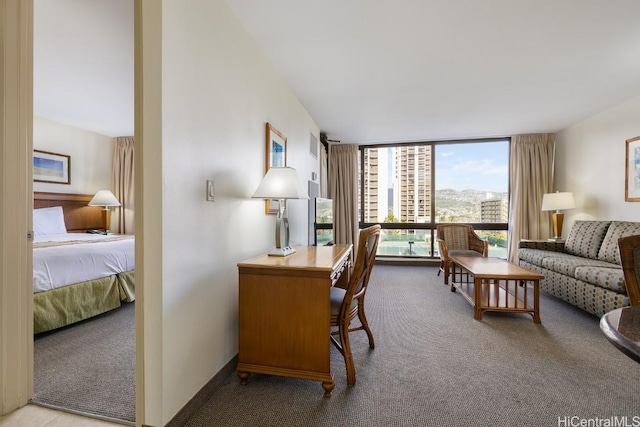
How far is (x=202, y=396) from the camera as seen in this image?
1.58 m

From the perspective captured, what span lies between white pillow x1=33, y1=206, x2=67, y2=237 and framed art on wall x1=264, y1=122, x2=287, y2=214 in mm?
3348

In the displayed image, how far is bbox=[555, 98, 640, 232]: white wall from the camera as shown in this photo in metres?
3.63

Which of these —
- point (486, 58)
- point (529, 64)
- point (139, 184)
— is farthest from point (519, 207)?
point (139, 184)

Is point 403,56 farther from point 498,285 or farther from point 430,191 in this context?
point 430,191

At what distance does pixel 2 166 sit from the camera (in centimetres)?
142

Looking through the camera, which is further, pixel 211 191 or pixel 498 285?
pixel 498 285

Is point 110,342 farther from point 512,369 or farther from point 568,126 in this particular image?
point 568,126

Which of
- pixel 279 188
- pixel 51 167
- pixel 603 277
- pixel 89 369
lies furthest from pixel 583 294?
pixel 51 167

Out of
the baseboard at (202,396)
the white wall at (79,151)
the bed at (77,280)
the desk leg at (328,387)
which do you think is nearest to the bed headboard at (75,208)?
the white wall at (79,151)

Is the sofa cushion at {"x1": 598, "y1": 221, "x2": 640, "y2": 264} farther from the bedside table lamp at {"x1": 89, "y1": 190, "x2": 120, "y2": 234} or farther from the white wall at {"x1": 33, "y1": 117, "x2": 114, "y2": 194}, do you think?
the white wall at {"x1": 33, "y1": 117, "x2": 114, "y2": 194}

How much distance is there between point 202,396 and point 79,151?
15.8 feet

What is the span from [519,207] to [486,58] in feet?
11.2

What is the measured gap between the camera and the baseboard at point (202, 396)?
4.62ft

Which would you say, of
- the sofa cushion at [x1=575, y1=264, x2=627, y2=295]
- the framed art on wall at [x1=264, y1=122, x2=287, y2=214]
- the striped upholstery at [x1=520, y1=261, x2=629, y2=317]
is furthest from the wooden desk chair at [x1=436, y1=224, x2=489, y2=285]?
the framed art on wall at [x1=264, y1=122, x2=287, y2=214]
